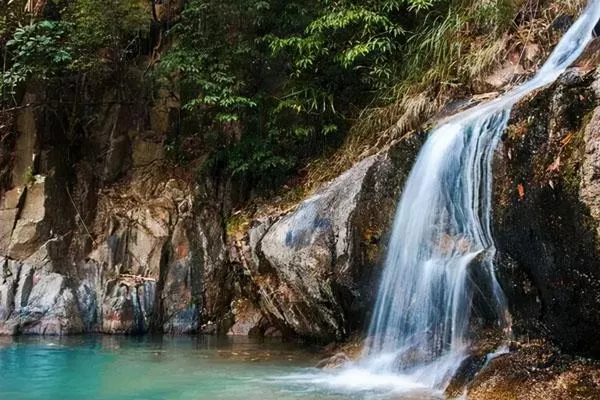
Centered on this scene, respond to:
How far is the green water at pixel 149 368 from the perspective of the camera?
5.28 metres

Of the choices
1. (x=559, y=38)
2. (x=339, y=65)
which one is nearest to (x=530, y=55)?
(x=559, y=38)

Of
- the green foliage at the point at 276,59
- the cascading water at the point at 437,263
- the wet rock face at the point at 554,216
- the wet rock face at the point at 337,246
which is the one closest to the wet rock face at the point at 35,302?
the green foliage at the point at 276,59

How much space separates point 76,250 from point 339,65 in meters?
5.30

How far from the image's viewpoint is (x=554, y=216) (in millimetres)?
4406

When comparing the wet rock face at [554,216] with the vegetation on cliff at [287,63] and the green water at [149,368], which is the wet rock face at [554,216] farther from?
the vegetation on cliff at [287,63]

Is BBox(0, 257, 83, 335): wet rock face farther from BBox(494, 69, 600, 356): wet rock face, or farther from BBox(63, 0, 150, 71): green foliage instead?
BBox(494, 69, 600, 356): wet rock face

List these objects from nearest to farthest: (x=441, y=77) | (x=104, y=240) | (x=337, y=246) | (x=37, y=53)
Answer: (x=337, y=246), (x=441, y=77), (x=104, y=240), (x=37, y=53)

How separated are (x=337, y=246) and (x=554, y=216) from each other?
2.89 meters

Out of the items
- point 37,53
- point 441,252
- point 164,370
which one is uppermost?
point 37,53

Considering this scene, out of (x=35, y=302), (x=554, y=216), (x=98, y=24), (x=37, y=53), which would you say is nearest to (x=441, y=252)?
(x=554, y=216)

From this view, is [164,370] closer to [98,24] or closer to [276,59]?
[276,59]

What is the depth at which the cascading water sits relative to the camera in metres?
5.49

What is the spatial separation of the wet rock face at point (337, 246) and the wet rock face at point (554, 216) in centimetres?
173

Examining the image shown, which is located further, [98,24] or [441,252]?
[98,24]
